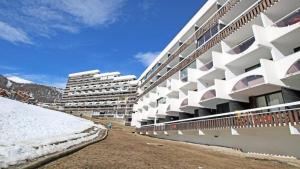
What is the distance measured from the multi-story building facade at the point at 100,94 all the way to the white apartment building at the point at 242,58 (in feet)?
195

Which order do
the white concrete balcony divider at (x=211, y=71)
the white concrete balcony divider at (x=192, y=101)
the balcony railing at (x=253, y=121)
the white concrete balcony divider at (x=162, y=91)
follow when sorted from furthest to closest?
the white concrete balcony divider at (x=162, y=91) < the white concrete balcony divider at (x=192, y=101) < the white concrete balcony divider at (x=211, y=71) < the balcony railing at (x=253, y=121)

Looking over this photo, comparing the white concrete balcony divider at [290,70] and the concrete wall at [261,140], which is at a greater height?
the white concrete balcony divider at [290,70]

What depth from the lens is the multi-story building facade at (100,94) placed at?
301 feet

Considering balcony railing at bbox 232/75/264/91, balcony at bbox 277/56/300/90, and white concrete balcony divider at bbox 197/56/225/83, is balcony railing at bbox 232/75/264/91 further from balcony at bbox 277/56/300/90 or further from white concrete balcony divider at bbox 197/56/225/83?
white concrete balcony divider at bbox 197/56/225/83

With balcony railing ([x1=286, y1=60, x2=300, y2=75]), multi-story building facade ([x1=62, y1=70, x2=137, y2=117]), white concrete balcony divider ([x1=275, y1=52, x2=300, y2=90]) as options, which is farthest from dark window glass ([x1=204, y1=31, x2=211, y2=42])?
multi-story building facade ([x1=62, y1=70, x2=137, y2=117])

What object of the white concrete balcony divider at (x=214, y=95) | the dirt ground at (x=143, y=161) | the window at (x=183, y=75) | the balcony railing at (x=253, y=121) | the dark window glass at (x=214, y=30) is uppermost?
the dark window glass at (x=214, y=30)

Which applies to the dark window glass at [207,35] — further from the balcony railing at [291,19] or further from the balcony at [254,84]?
the balcony railing at [291,19]

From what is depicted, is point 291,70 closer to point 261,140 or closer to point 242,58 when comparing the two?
point 242,58

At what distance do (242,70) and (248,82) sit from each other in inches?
174

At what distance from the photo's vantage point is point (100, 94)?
346ft

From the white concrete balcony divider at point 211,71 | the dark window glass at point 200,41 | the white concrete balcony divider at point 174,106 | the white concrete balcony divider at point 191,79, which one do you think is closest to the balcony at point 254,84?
the white concrete balcony divider at point 211,71

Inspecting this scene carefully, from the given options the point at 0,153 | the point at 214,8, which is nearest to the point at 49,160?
the point at 0,153

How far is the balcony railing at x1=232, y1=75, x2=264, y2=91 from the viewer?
15.9 meters

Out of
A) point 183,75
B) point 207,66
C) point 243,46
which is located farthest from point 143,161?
point 183,75
